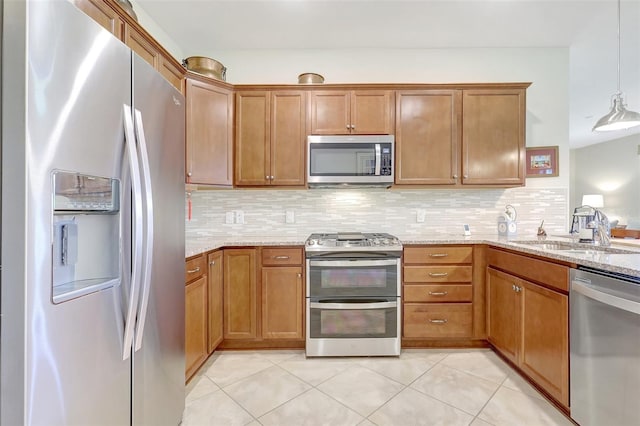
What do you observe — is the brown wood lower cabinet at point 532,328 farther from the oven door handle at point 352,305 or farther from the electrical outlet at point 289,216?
the electrical outlet at point 289,216

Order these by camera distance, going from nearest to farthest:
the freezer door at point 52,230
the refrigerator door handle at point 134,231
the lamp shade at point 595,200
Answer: the freezer door at point 52,230, the refrigerator door handle at point 134,231, the lamp shade at point 595,200

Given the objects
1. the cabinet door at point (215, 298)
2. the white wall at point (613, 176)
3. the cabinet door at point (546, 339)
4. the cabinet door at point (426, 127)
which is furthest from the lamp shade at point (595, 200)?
the cabinet door at point (215, 298)

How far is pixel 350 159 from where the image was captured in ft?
8.37

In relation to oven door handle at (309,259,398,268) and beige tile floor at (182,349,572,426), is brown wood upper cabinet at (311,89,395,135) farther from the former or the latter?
beige tile floor at (182,349,572,426)

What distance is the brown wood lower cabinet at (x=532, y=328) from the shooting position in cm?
160

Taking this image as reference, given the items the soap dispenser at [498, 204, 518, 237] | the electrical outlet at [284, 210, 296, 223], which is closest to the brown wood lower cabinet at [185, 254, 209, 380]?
the electrical outlet at [284, 210, 296, 223]

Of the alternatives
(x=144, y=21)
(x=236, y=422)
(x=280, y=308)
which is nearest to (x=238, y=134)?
(x=144, y=21)

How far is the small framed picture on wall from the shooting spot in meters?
2.88

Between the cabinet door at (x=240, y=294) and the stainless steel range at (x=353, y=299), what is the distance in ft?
1.56

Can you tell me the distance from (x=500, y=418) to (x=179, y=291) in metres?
1.90

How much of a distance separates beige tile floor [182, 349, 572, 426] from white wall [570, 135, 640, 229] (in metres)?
6.32

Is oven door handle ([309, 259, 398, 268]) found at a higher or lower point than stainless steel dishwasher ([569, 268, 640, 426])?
higher

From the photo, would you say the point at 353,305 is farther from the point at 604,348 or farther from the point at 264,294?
the point at 604,348

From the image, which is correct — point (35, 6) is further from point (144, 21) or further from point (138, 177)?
point (144, 21)
